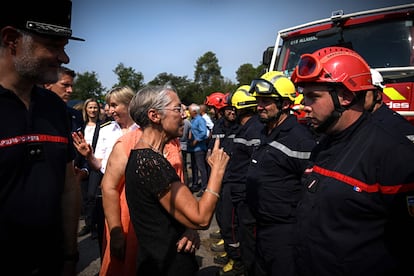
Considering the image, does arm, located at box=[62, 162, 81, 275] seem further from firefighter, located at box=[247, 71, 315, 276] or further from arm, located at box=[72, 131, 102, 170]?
firefighter, located at box=[247, 71, 315, 276]

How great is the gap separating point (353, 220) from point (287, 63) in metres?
4.52

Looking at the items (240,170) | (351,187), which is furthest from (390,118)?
(240,170)

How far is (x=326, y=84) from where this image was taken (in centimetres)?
206

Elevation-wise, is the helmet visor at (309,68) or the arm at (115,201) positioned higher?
the helmet visor at (309,68)

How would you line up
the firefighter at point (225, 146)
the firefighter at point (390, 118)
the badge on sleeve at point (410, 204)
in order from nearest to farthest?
1. the badge on sleeve at point (410, 204)
2. the firefighter at point (390, 118)
3. the firefighter at point (225, 146)

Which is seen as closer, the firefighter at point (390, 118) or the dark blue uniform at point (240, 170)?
the firefighter at point (390, 118)

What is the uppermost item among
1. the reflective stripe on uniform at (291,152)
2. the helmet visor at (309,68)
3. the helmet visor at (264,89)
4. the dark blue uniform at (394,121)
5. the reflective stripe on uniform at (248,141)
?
the helmet visor at (309,68)

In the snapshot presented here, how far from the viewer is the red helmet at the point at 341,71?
1999mm

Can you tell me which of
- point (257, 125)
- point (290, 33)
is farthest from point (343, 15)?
point (257, 125)

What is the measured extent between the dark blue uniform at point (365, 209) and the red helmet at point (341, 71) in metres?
0.27

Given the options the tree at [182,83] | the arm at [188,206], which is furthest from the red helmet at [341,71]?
the tree at [182,83]

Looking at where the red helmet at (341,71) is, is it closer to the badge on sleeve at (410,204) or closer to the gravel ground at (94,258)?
the badge on sleeve at (410,204)

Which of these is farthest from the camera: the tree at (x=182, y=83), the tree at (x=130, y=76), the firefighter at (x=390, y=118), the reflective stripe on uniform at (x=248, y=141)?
the tree at (x=182, y=83)

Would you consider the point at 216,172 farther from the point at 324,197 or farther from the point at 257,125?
the point at 257,125
